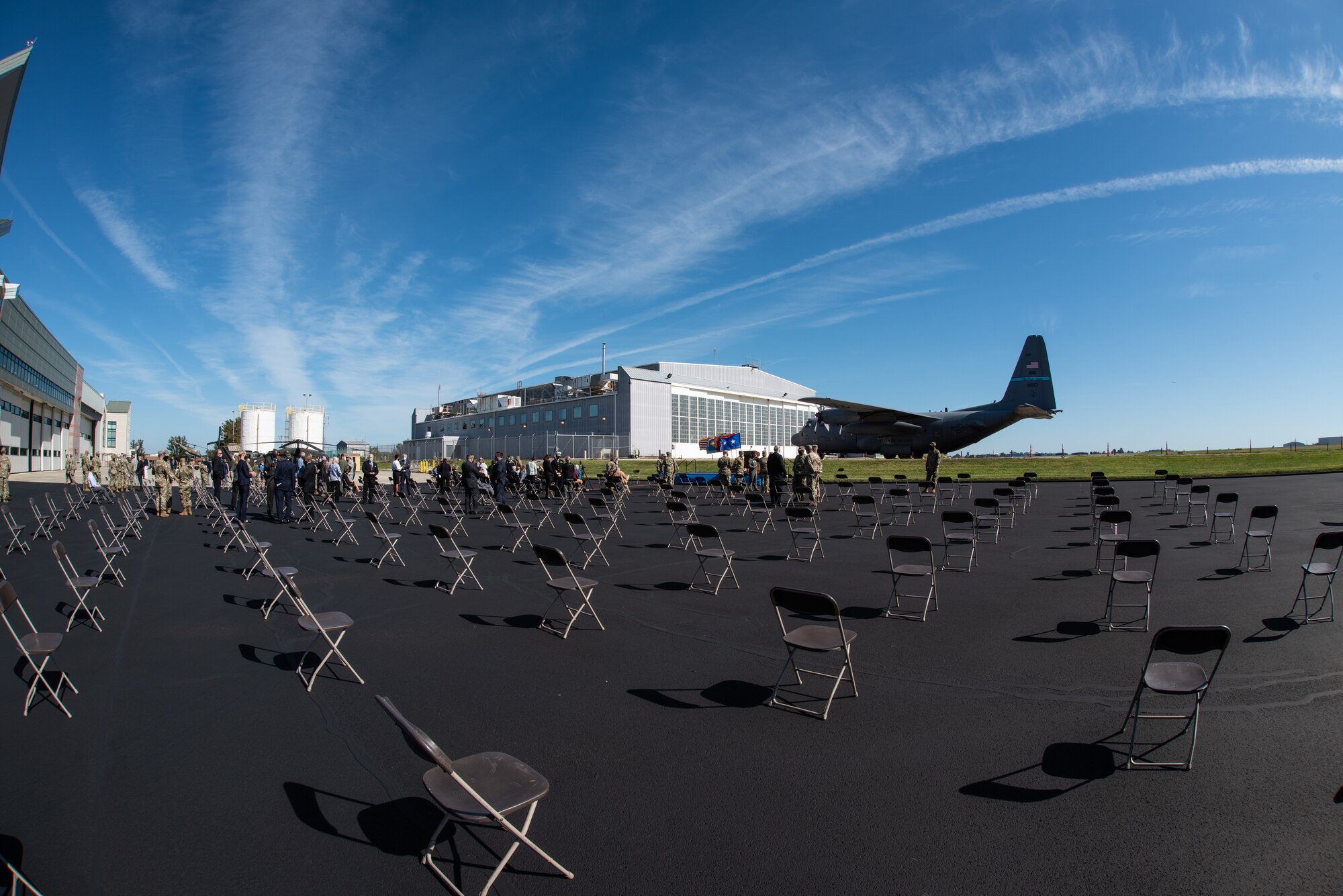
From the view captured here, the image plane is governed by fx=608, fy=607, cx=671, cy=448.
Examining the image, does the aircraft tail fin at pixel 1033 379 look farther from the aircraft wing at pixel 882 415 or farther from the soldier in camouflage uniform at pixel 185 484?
the soldier in camouflage uniform at pixel 185 484

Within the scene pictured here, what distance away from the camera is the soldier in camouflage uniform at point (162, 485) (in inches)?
709

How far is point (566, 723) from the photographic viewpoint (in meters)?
4.18

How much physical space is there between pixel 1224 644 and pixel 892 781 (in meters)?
2.02

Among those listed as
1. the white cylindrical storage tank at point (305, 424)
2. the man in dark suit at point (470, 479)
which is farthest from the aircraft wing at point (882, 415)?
the white cylindrical storage tank at point (305, 424)

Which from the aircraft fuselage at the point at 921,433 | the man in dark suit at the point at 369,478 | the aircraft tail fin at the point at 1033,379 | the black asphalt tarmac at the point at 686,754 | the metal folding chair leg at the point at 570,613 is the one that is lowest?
the black asphalt tarmac at the point at 686,754

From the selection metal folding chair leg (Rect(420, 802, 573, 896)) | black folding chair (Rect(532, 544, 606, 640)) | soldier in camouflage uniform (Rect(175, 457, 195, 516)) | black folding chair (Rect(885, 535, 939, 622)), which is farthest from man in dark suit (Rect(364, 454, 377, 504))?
metal folding chair leg (Rect(420, 802, 573, 896))

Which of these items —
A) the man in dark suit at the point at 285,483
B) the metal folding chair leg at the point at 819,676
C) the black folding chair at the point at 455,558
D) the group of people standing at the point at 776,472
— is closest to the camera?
the metal folding chair leg at the point at 819,676

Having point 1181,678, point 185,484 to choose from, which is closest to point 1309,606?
point 1181,678

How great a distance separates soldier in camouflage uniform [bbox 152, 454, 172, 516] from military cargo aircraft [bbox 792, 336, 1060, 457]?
26.8 m

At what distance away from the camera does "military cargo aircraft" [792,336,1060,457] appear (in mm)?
34781

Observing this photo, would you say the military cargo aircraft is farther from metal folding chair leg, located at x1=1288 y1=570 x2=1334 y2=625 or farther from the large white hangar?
metal folding chair leg, located at x1=1288 y1=570 x2=1334 y2=625

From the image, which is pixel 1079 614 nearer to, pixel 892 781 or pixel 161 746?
pixel 892 781

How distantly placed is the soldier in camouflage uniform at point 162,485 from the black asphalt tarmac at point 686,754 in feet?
42.3

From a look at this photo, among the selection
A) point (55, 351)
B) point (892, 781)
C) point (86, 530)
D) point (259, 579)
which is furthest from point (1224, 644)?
point (55, 351)
